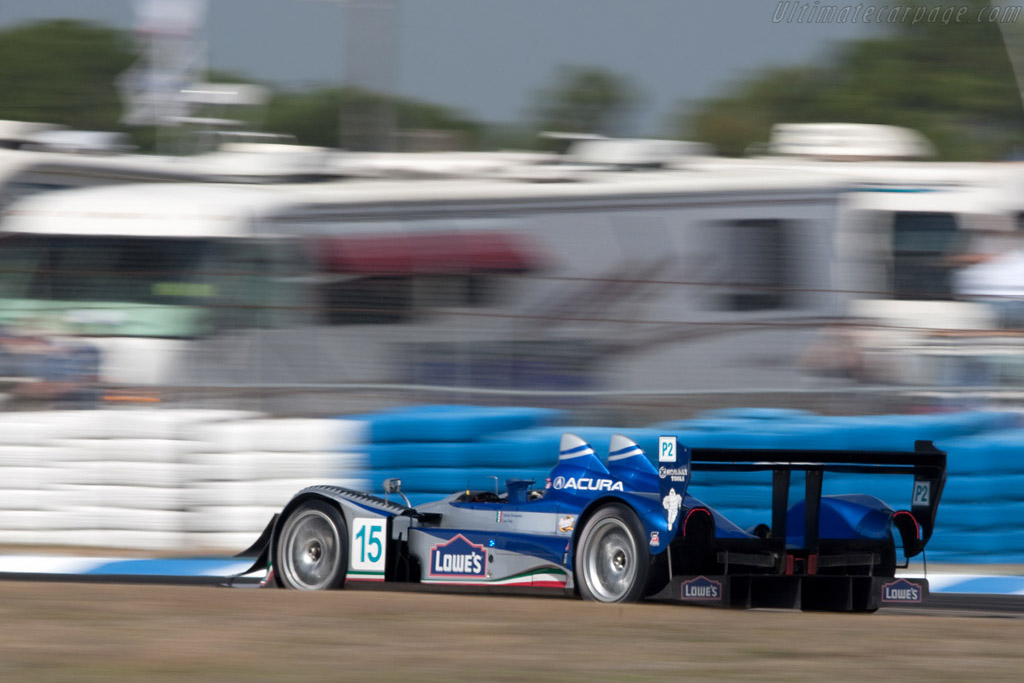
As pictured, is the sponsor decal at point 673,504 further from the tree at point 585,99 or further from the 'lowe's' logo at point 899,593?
the tree at point 585,99

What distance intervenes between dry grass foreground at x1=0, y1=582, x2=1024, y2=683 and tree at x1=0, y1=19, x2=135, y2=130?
47307 millimetres

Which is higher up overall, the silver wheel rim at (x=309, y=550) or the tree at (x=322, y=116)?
the tree at (x=322, y=116)

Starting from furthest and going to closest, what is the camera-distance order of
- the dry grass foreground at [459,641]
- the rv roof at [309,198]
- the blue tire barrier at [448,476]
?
the rv roof at [309,198], the blue tire barrier at [448,476], the dry grass foreground at [459,641]

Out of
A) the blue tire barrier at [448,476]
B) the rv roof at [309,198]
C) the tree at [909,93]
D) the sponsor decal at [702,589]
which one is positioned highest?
the tree at [909,93]

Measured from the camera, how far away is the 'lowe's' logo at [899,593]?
694cm

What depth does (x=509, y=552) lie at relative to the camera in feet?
24.3

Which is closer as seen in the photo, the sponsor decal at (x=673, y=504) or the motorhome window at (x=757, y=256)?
the sponsor decal at (x=673, y=504)

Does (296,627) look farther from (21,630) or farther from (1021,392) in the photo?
(1021,392)

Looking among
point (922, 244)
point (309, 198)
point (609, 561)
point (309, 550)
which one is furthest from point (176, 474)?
point (922, 244)

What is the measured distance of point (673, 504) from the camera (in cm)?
671

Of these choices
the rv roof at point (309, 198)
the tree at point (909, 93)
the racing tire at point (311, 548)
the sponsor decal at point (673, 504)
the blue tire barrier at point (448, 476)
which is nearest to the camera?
the sponsor decal at point (673, 504)

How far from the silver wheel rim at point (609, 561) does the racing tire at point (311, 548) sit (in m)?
1.54

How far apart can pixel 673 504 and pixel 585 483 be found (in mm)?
610

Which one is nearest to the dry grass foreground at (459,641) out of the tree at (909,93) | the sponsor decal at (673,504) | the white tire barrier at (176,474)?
the sponsor decal at (673,504)
